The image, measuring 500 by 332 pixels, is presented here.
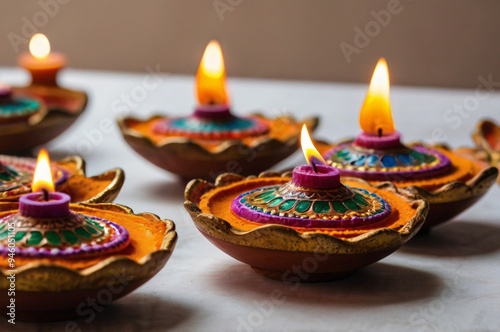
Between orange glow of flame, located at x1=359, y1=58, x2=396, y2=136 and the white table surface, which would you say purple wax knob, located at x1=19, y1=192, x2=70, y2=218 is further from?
orange glow of flame, located at x1=359, y1=58, x2=396, y2=136

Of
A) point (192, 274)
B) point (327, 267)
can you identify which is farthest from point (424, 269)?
point (192, 274)

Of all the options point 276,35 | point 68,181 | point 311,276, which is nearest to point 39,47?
point 68,181

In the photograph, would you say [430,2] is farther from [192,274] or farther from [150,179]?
[192,274]

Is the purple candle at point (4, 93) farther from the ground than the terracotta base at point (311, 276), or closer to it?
farther from the ground

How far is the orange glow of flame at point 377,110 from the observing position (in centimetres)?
143

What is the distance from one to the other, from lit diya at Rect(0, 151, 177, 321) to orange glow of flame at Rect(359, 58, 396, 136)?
525 mm

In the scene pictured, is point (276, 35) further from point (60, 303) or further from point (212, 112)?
point (60, 303)

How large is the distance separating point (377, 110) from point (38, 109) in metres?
0.83

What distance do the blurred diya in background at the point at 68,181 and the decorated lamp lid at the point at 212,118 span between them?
31 cm

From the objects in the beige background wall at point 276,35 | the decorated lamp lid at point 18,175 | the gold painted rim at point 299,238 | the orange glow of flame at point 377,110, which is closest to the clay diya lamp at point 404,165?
the orange glow of flame at point 377,110

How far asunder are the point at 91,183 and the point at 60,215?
393 millimetres

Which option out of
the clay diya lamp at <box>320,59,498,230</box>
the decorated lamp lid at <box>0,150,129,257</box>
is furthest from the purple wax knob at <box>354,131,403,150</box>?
the decorated lamp lid at <box>0,150,129,257</box>

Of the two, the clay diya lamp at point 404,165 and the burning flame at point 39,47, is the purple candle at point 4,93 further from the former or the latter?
the clay diya lamp at point 404,165

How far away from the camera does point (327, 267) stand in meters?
1.07
